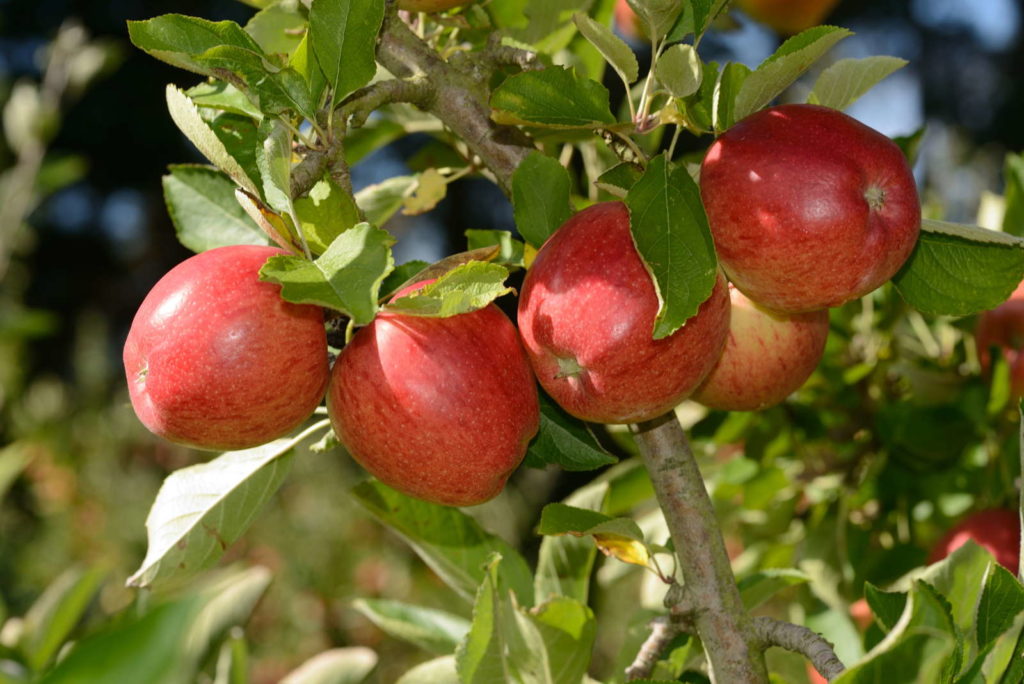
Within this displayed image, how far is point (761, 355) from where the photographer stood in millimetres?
707

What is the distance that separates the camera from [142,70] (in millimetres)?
5664

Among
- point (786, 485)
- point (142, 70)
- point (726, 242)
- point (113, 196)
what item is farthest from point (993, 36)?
point (726, 242)

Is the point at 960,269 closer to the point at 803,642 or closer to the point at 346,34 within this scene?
the point at 803,642

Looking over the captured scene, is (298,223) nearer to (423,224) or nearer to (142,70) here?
(423,224)

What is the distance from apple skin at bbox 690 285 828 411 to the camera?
0.71 m

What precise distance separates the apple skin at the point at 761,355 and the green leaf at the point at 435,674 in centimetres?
32

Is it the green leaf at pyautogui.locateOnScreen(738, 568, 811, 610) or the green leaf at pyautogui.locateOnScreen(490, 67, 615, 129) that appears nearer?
the green leaf at pyautogui.locateOnScreen(490, 67, 615, 129)

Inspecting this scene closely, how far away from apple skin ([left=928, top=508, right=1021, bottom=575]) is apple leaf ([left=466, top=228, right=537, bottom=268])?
1.78 feet

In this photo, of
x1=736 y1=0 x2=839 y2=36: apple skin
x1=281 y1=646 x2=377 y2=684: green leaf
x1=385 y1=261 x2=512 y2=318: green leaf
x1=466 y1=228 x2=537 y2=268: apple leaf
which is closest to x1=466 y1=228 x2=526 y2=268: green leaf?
x1=466 y1=228 x2=537 y2=268: apple leaf

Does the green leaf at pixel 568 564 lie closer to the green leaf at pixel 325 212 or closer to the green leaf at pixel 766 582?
the green leaf at pixel 766 582

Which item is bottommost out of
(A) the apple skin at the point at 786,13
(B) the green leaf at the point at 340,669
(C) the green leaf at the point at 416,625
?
(B) the green leaf at the point at 340,669

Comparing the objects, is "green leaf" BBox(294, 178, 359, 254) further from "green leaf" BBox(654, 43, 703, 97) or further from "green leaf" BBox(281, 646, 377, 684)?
"green leaf" BBox(281, 646, 377, 684)

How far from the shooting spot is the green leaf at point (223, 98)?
0.69 metres

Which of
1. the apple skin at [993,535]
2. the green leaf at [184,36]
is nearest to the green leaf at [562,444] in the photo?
the green leaf at [184,36]
